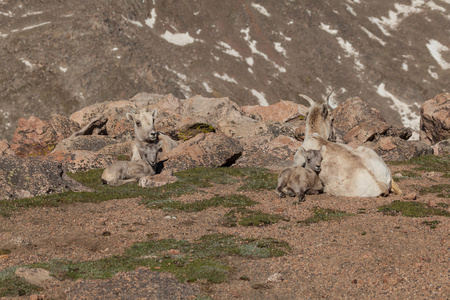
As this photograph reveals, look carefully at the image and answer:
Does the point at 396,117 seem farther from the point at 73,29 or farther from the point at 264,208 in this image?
the point at 264,208

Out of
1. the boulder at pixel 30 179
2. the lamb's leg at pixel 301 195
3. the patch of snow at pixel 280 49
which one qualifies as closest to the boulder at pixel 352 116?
the lamb's leg at pixel 301 195

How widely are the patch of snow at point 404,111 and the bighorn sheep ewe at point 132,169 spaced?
12560cm

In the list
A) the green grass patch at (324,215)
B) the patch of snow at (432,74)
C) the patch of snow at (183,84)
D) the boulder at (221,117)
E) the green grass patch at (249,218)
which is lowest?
the patch of snow at (183,84)

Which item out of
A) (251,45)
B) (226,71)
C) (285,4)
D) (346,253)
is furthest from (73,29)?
(346,253)

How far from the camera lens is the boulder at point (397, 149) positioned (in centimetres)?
3123

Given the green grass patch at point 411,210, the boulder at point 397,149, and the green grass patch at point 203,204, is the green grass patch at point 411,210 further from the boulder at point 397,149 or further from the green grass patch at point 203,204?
the boulder at point 397,149

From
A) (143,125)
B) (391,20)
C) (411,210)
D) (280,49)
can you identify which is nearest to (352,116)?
(143,125)

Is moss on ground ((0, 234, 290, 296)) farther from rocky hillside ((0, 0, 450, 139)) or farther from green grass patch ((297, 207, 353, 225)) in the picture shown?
rocky hillside ((0, 0, 450, 139))

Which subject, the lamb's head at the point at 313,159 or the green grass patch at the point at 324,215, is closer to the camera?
the green grass patch at the point at 324,215

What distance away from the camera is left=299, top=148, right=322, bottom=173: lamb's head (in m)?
18.2

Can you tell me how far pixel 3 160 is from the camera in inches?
810

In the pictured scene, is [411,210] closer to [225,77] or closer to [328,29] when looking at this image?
[225,77]

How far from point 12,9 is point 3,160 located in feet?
486

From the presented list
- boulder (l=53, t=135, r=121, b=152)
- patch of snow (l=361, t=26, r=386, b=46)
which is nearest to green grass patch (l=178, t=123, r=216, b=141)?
boulder (l=53, t=135, r=121, b=152)
